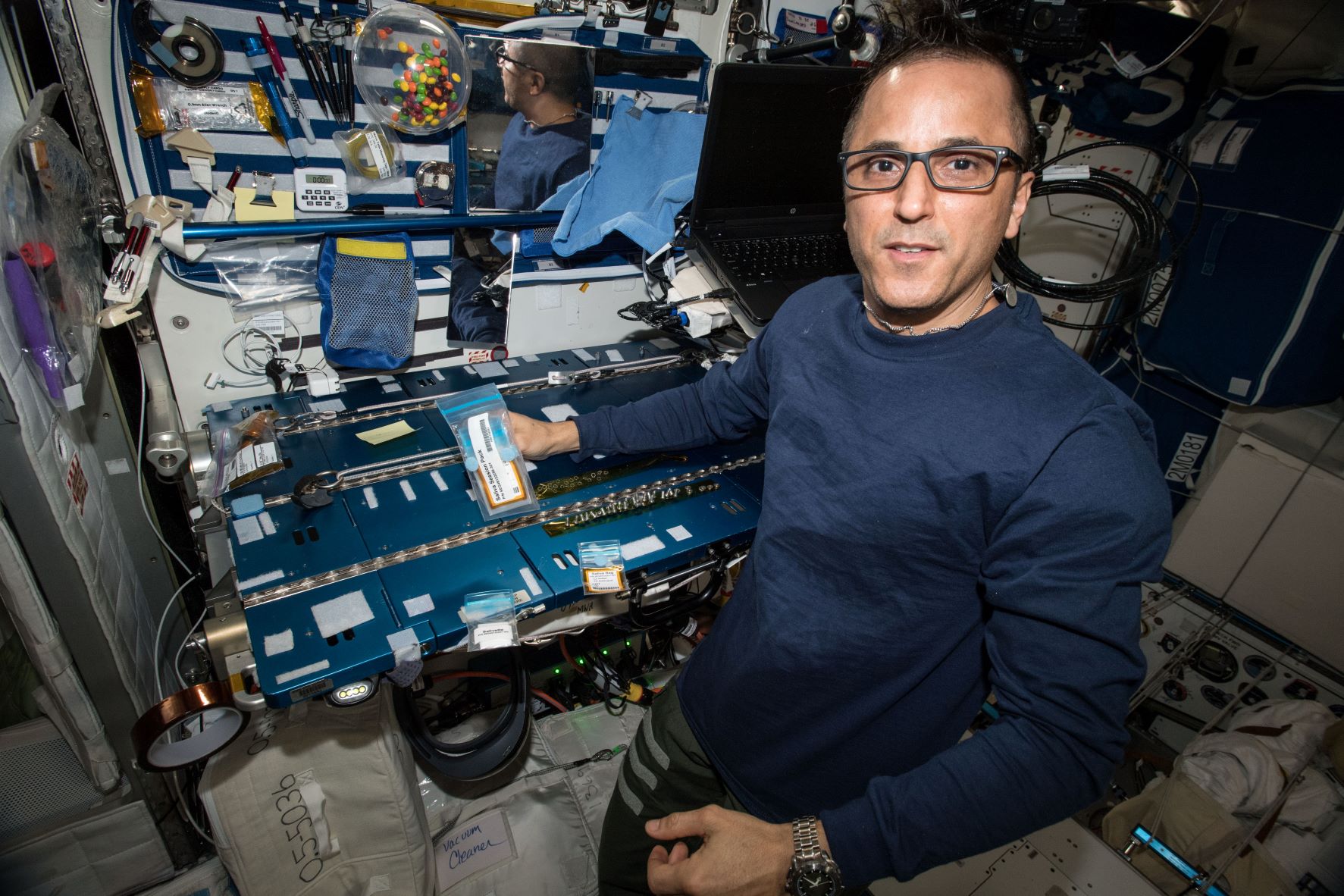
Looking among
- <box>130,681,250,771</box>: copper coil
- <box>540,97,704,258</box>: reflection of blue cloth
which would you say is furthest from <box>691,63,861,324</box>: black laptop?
<box>130,681,250,771</box>: copper coil

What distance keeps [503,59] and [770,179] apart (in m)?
0.84

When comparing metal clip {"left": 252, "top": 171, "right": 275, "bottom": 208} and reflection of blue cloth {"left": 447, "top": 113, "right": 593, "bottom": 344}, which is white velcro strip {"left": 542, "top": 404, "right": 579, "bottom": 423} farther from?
metal clip {"left": 252, "top": 171, "right": 275, "bottom": 208}

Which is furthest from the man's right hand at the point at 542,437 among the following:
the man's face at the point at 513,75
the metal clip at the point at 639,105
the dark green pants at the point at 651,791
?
the metal clip at the point at 639,105

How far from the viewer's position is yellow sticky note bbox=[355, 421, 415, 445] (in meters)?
1.67

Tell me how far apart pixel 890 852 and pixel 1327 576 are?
9.59ft

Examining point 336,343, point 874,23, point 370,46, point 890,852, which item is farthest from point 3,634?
point 874,23

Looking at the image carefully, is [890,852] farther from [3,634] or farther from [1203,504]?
[1203,504]

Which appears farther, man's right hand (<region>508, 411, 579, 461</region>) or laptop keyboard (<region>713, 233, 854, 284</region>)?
laptop keyboard (<region>713, 233, 854, 284</region>)

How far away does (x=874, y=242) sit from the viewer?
1.04 meters

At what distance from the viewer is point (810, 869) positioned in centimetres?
96

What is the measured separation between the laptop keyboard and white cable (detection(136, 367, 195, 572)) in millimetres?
1606

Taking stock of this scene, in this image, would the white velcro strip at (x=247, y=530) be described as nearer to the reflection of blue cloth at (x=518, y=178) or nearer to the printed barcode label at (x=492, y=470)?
the printed barcode label at (x=492, y=470)

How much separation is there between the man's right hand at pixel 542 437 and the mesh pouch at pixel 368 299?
61 centimetres

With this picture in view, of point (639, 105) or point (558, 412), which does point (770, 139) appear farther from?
point (558, 412)
